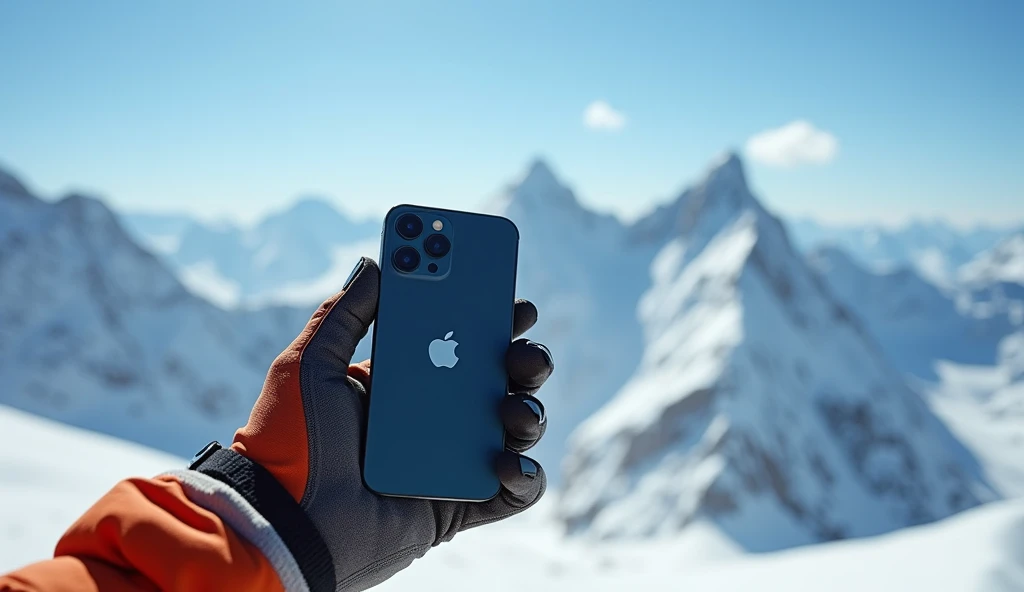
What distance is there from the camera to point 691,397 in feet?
293

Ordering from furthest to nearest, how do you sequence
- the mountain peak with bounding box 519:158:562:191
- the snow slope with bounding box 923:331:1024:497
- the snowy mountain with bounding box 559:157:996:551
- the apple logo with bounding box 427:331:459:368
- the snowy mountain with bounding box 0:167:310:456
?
the mountain peak with bounding box 519:158:562:191
the snow slope with bounding box 923:331:1024:497
the snowy mountain with bounding box 0:167:310:456
the snowy mountain with bounding box 559:157:996:551
the apple logo with bounding box 427:331:459:368

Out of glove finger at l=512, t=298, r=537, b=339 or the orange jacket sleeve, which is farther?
glove finger at l=512, t=298, r=537, b=339

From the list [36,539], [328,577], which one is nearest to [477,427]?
[328,577]

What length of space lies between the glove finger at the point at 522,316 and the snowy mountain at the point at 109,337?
106170mm

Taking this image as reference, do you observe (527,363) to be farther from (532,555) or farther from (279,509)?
(532,555)

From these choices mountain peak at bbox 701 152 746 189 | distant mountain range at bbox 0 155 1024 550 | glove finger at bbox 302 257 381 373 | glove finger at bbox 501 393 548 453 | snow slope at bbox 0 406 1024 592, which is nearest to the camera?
glove finger at bbox 302 257 381 373

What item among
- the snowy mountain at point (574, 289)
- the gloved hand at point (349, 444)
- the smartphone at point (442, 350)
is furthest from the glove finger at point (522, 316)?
the snowy mountain at point (574, 289)

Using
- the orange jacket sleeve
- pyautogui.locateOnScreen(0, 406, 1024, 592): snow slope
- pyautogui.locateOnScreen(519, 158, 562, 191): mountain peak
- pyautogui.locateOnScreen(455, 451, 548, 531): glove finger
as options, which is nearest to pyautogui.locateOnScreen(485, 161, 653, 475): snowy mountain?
pyautogui.locateOnScreen(519, 158, 562, 191): mountain peak

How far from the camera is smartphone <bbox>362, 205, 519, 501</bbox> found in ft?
11.6

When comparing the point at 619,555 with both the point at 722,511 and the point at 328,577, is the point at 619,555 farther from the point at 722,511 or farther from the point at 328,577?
the point at 328,577

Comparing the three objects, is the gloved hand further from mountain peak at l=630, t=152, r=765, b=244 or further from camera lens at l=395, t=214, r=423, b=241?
mountain peak at l=630, t=152, r=765, b=244

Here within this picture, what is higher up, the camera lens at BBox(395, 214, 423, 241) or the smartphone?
the camera lens at BBox(395, 214, 423, 241)

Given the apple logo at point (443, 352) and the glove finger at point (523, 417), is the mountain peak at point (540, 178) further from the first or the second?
the glove finger at point (523, 417)

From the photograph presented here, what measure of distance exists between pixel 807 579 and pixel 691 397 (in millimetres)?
82457
